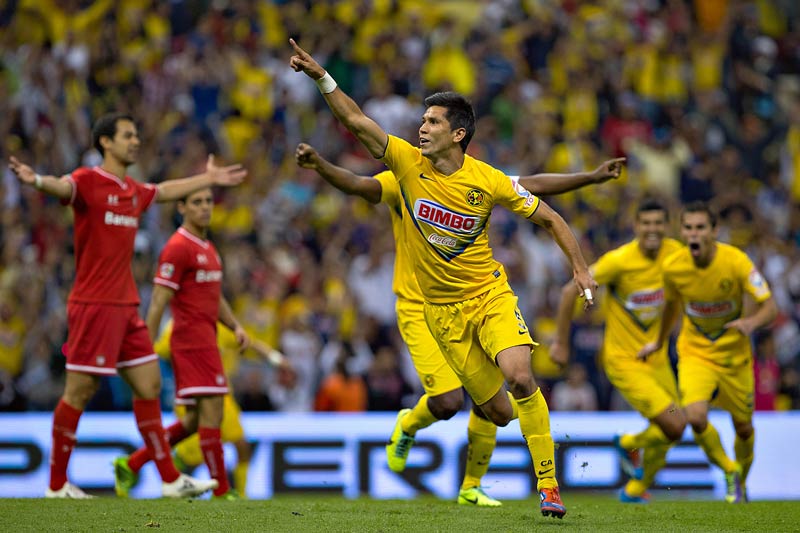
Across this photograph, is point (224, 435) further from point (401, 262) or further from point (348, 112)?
point (348, 112)

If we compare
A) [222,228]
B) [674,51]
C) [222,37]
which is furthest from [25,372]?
[674,51]

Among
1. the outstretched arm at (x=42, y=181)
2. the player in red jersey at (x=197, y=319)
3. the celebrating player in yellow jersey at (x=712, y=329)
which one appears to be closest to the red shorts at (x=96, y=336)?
the player in red jersey at (x=197, y=319)

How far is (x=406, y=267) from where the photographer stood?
1044 cm

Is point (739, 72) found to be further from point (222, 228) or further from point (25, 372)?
point (25, 372)

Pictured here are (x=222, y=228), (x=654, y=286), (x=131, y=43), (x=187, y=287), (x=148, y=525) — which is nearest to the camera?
(x=148, y=525)

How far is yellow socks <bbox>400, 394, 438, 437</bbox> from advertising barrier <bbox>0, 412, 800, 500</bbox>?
14.3 feet

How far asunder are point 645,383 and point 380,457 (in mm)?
4046

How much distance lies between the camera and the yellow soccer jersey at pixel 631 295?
12070mm

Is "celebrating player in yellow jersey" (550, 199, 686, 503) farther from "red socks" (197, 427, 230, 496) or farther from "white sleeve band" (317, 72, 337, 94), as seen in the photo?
"white sleeve band" (317, 72, 337, 94)

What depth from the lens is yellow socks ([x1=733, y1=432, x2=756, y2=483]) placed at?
39.3ft

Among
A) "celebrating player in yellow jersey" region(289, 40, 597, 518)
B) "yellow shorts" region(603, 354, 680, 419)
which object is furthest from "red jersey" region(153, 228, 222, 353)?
"yellow shorts" region(603, 354, 680, 419)

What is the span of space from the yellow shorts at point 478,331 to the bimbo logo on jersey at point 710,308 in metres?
3.47

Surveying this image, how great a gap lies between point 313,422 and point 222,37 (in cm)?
790

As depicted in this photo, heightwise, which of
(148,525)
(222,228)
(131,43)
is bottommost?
(148,525)
